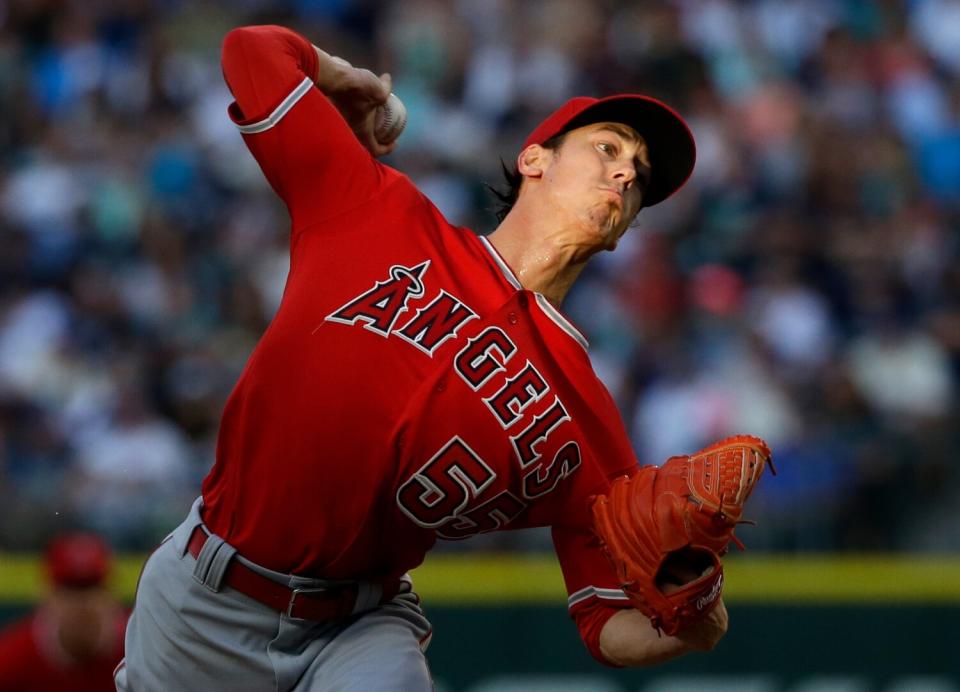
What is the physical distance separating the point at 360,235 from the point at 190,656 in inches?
37.9

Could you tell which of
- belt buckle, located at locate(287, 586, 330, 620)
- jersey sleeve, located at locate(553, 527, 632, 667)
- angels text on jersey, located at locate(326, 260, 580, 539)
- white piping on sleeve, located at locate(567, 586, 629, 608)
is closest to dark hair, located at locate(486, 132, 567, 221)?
angels text on jersey, located at locate(326, 260, 580, 539)

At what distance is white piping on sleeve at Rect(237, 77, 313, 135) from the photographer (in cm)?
343

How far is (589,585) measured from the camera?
357 cm

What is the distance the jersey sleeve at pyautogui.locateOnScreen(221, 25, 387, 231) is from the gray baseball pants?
30.2 inches

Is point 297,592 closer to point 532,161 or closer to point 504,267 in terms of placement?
point 504,267

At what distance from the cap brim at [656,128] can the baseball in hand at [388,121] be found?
408 millimetres

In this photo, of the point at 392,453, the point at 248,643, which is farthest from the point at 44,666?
the point at 392,453

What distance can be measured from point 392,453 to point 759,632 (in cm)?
412

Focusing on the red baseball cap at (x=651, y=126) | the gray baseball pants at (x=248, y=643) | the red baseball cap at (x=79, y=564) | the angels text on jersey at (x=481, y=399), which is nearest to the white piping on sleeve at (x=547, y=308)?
the angels text on jersey at (x=481, y=399)

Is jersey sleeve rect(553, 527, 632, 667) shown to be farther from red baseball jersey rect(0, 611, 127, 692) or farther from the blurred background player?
red baseball jersey rect(0, 611, 127, 692)

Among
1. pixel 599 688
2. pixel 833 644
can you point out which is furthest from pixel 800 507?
pixel 599 688

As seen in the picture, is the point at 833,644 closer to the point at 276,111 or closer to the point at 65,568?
the point at 65,568

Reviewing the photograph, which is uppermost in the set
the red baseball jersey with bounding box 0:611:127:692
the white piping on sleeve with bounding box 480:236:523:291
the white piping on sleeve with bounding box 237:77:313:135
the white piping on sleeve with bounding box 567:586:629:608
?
the white piping on sleeve with bounding box 237:77:313:135

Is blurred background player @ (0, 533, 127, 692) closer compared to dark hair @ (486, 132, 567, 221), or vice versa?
dark hair @ (486, 132, 567, 221)
